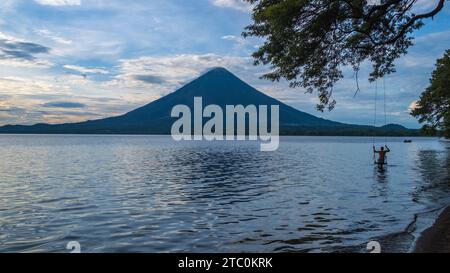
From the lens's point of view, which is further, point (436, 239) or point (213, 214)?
point (213, 214)

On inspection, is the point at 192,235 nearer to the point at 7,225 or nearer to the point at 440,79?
the point at 7,225

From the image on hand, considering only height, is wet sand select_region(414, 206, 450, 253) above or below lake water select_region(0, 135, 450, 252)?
above

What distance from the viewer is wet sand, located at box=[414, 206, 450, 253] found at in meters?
12.4

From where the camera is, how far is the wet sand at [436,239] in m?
12.4

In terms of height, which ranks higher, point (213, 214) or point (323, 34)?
point (323, 34)

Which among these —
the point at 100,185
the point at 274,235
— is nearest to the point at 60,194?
the point at 100,185

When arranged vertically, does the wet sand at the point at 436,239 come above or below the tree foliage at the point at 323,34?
below

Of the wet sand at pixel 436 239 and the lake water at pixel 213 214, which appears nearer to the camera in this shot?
the wet sand at pixel 436 239

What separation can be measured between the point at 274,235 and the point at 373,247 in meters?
3.82

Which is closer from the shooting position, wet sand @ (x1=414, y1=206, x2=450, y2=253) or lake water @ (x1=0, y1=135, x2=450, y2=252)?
wet sand @ (x1=414, y1=206, x2=450, y2=253)

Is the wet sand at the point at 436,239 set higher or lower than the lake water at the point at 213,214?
higher

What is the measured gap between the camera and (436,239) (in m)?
13.6

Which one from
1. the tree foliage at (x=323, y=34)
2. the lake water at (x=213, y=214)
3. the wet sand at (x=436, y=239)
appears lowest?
the lake water at (x=213, y=214)
